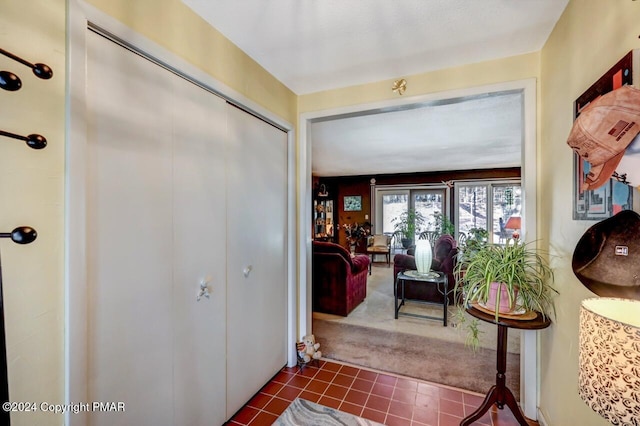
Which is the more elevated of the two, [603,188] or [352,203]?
[352,203]

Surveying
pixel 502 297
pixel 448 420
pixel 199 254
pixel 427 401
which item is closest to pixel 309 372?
pixel 427 401

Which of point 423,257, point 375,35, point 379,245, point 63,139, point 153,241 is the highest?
point 375,35

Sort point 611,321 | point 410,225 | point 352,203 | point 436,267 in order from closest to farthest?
point 611,321, point 436,267, point 410,225, point 352,203

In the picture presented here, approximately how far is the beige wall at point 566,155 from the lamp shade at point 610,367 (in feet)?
1.78

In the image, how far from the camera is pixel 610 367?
638 millimetres

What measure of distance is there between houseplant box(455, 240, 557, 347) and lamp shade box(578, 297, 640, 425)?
89cm

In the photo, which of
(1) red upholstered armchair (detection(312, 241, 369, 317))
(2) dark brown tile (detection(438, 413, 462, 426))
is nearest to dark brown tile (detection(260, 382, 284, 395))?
(2) dark brown tile (detection(438, 413, 462, 426))

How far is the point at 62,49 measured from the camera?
38.6 inches

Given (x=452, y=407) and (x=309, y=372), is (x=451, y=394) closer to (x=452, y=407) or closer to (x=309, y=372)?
(x=452, y=407)

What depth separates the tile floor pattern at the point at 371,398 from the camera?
5.97 ft

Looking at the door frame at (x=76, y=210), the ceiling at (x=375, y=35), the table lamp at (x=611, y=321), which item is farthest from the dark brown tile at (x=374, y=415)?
the ceiling at (x=375, y=35)

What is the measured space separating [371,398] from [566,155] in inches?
76.6

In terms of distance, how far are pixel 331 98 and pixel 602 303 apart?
7.15ft

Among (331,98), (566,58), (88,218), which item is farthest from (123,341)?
(566,58)
